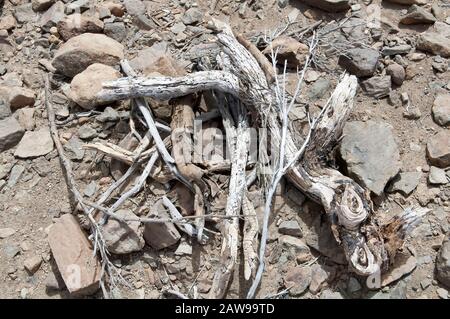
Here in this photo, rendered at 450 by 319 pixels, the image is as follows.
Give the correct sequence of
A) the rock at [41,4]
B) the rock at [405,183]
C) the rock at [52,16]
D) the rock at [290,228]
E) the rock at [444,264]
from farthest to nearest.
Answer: the rock at [41,4] < the rock at [52,16] < the rock at [405,183] < the rock at [290,228] < the rock at [444,264]

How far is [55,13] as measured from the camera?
441 cm

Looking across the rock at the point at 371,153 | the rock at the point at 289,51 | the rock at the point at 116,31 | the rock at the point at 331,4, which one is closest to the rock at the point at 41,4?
the rock at the point at 116,31

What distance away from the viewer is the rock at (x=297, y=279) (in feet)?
10.9

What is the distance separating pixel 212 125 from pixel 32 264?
4.91 feet

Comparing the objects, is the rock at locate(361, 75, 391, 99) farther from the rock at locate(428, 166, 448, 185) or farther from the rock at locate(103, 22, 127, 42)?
the rock at locate(103, 22, 127, 42)

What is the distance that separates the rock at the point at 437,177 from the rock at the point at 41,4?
10.7 feet

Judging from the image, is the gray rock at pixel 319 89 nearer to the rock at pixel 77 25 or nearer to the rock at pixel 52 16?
the rock at pixel 77 25

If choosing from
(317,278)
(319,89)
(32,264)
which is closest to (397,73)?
(319,89)

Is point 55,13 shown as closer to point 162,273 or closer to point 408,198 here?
point 162,273

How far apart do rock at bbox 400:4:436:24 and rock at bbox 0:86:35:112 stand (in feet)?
9.72

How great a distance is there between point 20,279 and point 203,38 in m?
2.22

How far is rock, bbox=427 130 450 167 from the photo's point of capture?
3.61 metres

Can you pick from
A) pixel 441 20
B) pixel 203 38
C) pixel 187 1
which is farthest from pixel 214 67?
pixel 441 20

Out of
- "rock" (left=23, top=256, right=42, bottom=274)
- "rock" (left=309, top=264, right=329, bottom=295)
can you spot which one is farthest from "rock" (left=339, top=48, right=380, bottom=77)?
"rock" (left=23, top=256, right=42, bottom=274)
